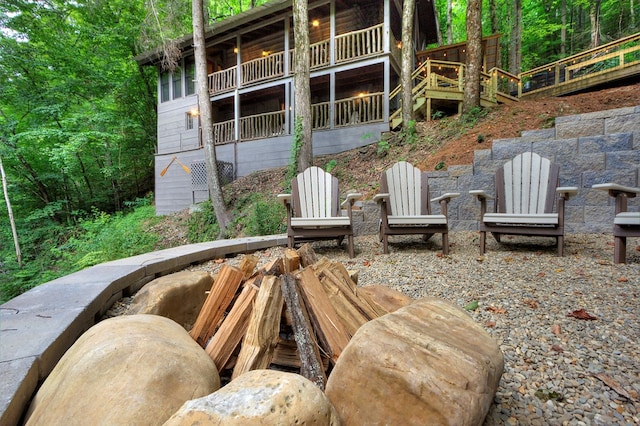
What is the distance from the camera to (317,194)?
12.3ft

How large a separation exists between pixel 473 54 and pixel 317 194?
519 centimetres

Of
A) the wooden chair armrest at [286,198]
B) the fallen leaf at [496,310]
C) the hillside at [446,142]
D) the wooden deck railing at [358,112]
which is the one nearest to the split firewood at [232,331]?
the fallen leaf at [496,310]

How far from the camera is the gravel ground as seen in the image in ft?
3.26

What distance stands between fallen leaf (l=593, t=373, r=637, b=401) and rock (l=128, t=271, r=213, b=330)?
178 centimetres

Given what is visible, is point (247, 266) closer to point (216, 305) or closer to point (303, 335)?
point (216, 305)

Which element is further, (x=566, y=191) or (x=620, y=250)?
(x=566, y=191)

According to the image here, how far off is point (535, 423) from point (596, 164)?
4.09 meters

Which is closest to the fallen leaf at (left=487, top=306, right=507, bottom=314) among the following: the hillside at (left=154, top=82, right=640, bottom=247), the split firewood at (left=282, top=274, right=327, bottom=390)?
the split firewood at (left=282, top=274, right=327, bottom=390)

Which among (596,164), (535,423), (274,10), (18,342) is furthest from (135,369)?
(274,10)

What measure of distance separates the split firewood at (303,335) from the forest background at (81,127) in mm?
3632

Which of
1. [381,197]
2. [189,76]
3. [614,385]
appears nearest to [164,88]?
[189,76]

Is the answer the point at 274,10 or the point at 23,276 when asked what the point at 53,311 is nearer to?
the point at 23,276

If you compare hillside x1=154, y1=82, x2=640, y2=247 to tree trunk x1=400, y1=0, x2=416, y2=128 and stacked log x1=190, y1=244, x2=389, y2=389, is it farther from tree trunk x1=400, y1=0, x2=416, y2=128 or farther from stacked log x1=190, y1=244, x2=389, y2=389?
stacked log x1=190, y1=244, x2=389, y2=389

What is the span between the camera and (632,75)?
8578 millimetres
